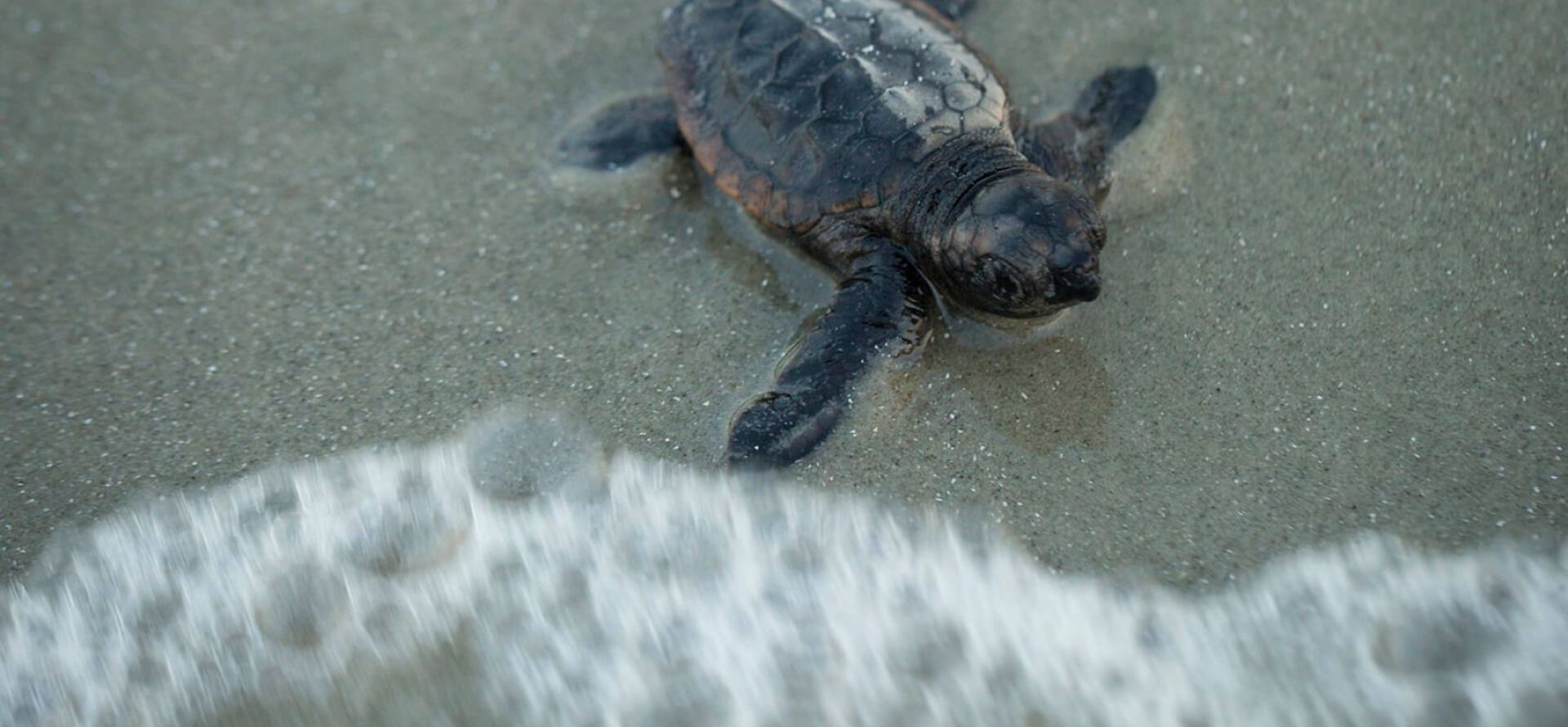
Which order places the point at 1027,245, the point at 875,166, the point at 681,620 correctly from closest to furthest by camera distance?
the point at 681,620, the point at 1027,245, the point at 875,166

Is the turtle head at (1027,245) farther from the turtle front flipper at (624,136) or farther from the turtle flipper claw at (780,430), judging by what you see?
the turtle front flipper at (624,136)

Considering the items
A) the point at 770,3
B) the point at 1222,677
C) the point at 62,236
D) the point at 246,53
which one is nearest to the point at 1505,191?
the point at 1222,677

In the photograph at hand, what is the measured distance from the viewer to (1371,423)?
2744 mm

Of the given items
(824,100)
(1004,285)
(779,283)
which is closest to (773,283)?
(779,283)

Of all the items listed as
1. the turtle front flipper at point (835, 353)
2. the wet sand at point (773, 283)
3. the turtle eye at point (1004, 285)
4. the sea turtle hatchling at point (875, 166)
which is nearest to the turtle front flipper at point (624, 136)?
the sea turtle hatchling at point (875, 166)

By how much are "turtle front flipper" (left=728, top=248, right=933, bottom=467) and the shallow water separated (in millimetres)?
86

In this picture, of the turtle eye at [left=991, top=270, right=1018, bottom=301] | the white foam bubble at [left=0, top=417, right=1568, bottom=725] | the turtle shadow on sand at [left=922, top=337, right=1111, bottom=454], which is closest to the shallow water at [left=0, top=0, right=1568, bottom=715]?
the turtle shadow on sand at [left=922, top=337, right=1111, bottom=454]

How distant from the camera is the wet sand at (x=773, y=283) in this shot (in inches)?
107

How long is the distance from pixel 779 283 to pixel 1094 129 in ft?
3.59

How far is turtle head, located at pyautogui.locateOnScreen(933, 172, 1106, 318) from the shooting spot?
2.67m

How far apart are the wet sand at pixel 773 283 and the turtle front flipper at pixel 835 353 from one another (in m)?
0.08

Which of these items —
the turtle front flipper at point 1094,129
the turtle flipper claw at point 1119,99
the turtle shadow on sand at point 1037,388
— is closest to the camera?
the turtle shadow on sand at point 1037,388

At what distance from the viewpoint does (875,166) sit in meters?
2.98

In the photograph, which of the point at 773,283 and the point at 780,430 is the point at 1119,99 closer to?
the point at 773,283
